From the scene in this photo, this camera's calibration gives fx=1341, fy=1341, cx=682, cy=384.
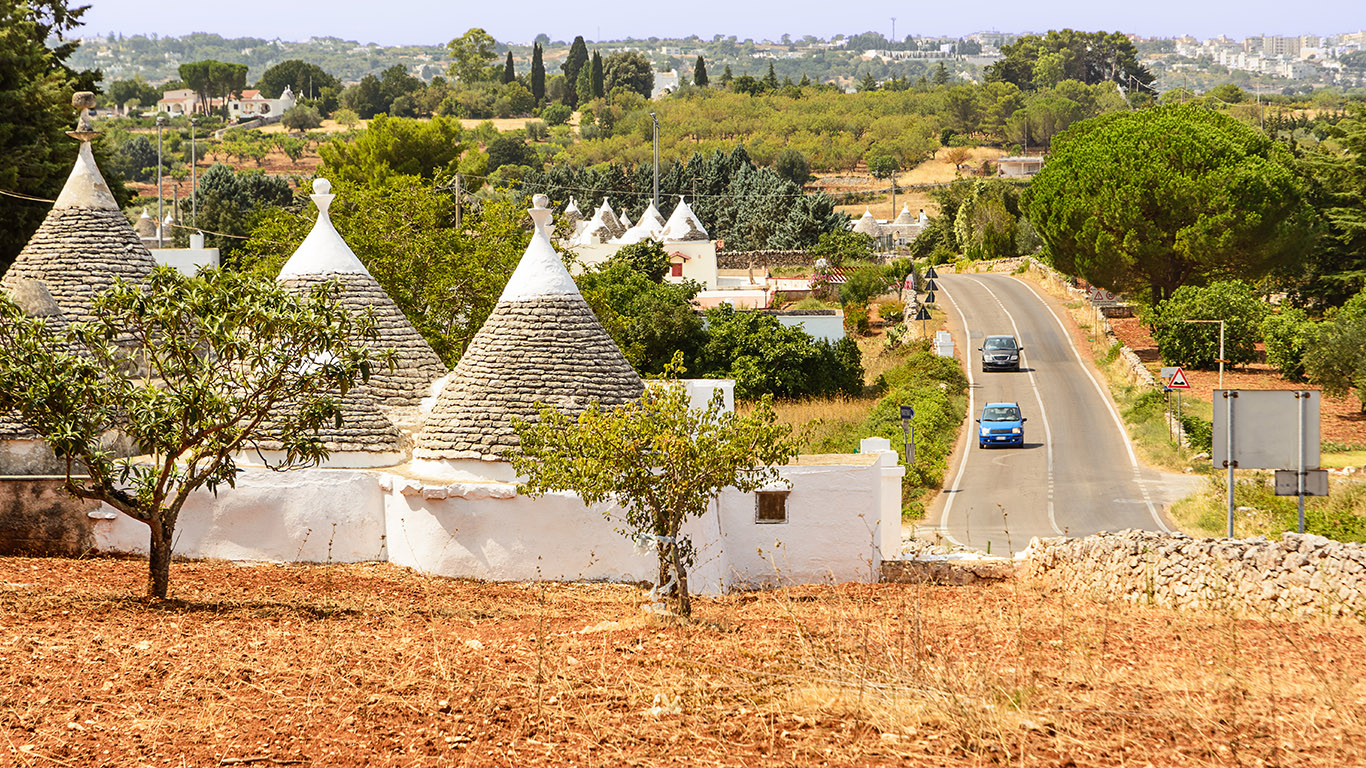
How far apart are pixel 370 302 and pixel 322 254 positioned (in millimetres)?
1001

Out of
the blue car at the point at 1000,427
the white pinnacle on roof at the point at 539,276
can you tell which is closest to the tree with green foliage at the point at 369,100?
the blue car at the point at 1000,427

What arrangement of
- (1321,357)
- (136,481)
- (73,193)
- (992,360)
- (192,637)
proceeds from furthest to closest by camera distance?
(992,360), (1321,357), (73,193), (136,481), (192,637)

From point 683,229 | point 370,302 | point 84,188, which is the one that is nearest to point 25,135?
point 84,188

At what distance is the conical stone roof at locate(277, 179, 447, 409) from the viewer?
20.0 metres

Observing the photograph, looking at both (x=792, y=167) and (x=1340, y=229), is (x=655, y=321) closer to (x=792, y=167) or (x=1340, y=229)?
(x=1340, y=229)

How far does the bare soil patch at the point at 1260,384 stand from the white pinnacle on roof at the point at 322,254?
2883cm

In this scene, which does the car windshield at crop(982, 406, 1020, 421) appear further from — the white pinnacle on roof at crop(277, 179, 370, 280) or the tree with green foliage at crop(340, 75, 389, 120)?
the tree with green foliage at crop(340, 75, 389, 120)

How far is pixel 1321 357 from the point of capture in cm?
4078

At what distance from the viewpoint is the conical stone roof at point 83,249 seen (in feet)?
64.8

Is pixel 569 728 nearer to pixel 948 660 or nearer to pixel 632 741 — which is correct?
pixel 632 741

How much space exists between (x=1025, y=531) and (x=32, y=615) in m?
20.2

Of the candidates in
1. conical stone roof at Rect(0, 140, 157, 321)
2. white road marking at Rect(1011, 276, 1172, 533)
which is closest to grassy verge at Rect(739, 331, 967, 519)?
white road marking at Rect(1011, 276, 1172, 533)

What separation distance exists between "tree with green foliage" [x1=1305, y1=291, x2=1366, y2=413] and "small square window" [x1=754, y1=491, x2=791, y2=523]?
27015mm

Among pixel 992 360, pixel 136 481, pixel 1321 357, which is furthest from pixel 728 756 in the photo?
pixel 992 360
